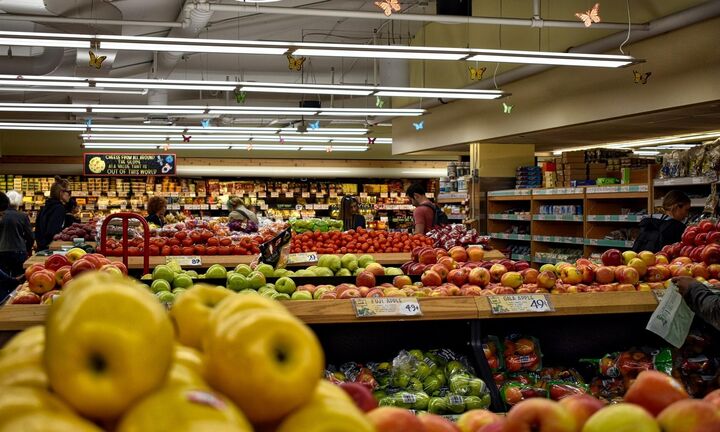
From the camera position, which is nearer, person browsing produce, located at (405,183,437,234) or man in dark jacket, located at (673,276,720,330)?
man in dark jacket, located at (673,276,720,330)

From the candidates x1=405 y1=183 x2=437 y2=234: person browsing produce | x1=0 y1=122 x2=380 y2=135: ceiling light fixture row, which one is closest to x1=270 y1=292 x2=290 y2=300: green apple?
x1=405 y1=183 x2=437 y2=234: person browsing produce

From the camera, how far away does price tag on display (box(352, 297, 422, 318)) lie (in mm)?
3213

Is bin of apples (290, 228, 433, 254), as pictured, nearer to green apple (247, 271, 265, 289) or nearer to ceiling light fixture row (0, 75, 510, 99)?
ceiling light fixture row (0, 75, 510, 99)

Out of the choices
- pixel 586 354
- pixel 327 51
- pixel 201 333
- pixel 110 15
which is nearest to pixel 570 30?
pixel 327 51

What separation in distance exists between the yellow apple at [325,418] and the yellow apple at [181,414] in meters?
0.07

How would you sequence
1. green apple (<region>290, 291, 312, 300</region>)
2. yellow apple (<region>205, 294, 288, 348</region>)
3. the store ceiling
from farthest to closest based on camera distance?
the store ceiling, green apple (<region>290, 291, 312, 300</region>), yellow apple (<region>205, 294, 288, 348</region>)

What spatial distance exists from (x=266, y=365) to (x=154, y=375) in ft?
0.45

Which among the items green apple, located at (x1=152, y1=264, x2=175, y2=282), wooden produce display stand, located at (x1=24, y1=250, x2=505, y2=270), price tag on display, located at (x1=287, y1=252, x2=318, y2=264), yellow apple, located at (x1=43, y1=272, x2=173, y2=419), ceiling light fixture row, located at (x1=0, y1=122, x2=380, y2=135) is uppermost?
ceiling light fixture row, located at (x1=0, y1=122, x2=380, y2=135)

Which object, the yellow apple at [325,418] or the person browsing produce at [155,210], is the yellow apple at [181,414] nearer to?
the yellow apple at [325,418]

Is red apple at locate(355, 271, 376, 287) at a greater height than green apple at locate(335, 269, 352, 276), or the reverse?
red apple at locate(355, 271, 376, 287)

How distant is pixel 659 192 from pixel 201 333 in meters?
7.90

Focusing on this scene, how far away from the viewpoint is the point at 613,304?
3.49 metres

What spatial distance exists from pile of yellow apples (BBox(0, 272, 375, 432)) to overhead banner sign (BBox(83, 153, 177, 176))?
17381 mm

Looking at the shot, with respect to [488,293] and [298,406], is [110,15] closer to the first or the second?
[488,293]
